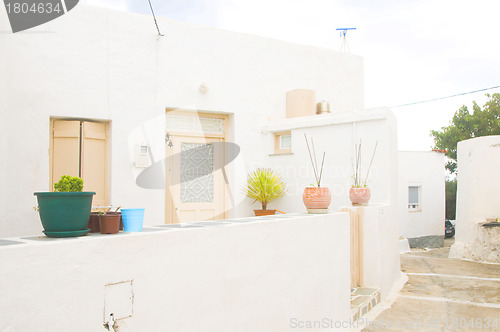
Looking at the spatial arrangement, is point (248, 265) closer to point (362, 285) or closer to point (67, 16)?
point (362, 285)

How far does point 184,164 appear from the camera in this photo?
24.9 feet

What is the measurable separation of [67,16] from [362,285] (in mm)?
5977

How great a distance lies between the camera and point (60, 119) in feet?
20.9

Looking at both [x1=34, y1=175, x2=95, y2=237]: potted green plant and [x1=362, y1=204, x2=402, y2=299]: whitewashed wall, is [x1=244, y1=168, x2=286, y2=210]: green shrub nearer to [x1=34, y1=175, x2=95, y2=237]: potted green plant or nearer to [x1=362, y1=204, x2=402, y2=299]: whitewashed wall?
[x1=362, y1=204, x2=402, y2=299]: whitewashed wall

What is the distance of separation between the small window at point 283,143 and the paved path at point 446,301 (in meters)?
3.29

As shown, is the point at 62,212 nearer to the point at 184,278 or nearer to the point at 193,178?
the point at 184,278

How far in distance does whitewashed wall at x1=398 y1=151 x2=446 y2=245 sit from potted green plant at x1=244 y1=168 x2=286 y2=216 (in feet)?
26.4

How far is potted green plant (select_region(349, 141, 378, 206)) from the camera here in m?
6.29

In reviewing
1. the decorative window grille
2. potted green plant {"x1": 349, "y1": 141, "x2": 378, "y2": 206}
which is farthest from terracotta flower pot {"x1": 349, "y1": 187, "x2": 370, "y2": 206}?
the decorative window grille

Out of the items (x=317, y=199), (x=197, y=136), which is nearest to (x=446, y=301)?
(x=317, y=199)

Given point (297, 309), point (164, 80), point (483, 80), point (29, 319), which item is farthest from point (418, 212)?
point (29, 319)

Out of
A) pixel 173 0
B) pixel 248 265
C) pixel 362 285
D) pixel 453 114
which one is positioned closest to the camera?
pixel 248 265

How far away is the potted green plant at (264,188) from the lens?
25.6 feet

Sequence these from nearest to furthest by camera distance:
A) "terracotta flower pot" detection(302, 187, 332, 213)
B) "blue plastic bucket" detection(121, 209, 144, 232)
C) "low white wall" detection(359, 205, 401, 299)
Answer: "blue plastic bucket" detection(121, 209, 144, 232) → "terracotta flower pot" detection(302, 187, 332, 213) → "low white wall" detection(359, 205, 401, 299)
